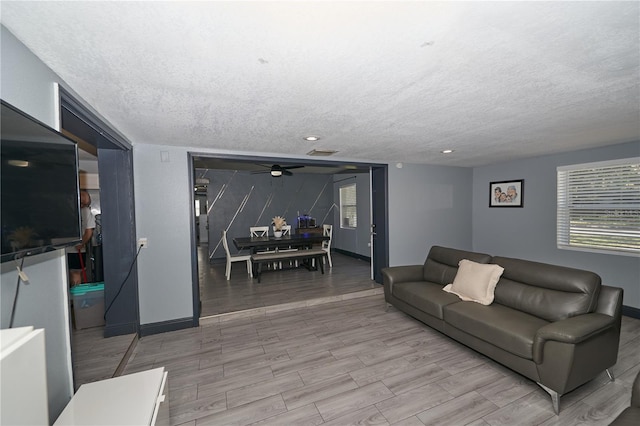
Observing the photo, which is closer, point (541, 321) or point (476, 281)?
point (541, 321)

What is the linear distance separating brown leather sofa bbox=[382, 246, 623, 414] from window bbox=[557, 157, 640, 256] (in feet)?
6.82

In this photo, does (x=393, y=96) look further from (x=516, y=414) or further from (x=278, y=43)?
(x=516, y=414)

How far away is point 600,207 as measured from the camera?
3734 millimetres

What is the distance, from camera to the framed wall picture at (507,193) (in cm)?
471

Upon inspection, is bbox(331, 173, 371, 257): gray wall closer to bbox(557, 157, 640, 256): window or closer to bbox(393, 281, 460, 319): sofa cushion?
bbox(393, 281, 460, 319): sofa cushion

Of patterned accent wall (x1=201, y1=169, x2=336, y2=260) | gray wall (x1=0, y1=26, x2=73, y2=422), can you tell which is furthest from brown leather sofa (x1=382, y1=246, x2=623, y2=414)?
patterned accent wall (x1=201, y1=169, x2=336, y2=260)

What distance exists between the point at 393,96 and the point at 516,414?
8.22ft

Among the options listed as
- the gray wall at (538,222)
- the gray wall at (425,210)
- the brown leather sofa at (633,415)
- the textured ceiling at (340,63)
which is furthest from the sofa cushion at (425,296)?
the gray wall at (538,222)

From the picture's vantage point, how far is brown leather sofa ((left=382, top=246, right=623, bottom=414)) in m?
1.89

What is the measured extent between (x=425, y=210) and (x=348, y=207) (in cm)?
300

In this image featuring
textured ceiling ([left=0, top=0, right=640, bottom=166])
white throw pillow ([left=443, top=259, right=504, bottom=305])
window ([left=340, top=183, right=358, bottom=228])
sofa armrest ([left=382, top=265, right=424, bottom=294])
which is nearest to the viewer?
textured ceiling ([left=0, top=0, right=640, bottom=166])

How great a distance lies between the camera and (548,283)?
8.16ft

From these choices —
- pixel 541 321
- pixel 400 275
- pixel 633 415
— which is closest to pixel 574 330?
pixel 541 321

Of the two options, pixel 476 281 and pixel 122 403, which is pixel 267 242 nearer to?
pixel 476 281
